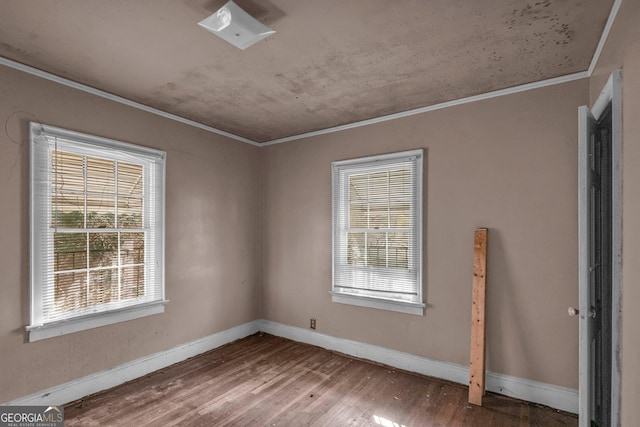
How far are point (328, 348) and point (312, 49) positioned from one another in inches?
131

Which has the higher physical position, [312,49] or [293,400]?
[312,49]

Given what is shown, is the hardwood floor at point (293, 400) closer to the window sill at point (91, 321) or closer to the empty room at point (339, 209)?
the empty room at point (339, 209)

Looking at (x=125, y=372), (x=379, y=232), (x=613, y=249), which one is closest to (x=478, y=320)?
(x=379, y=232)

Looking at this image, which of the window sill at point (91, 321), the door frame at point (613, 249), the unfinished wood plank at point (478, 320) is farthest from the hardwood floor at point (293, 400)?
the door frame at point (613, 249)

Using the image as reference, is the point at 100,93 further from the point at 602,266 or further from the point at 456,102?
the point at 602,266

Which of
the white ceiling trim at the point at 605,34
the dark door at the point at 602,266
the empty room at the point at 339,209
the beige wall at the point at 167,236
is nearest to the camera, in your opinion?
the white ceiling trim at the point at 605,34

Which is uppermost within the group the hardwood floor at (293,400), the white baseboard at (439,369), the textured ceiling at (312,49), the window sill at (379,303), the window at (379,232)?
the textured ceiling at (312,49)

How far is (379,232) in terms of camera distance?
12.5ft

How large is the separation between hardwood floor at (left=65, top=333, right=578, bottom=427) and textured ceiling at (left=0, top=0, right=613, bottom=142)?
2.79 metres

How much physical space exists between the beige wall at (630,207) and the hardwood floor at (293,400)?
53.9 inches

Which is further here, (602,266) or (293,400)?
(293,400)

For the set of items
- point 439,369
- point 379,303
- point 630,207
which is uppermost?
point 630,207

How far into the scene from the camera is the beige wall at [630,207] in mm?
1498

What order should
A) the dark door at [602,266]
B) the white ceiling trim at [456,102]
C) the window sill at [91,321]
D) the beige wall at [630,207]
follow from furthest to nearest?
the white ceiling trim at [456,102] < the window sill at [91,321] < the dark door at [602,266] < the beige wall at [630,207]
